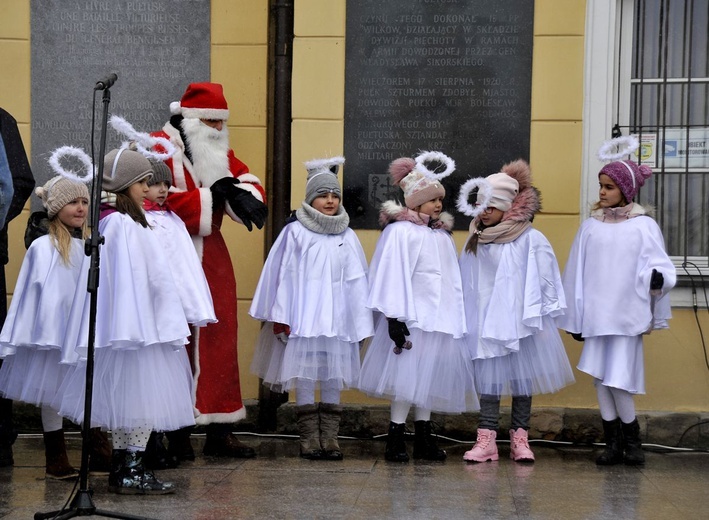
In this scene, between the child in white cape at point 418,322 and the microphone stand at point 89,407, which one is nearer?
the microphone stand at point 89,407

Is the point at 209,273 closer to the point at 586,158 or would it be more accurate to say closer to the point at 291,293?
the point at 291,293

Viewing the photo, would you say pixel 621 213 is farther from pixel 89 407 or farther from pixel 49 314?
pixel 89 407

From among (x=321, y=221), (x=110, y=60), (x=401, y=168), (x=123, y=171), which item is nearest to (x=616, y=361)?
(x=401, y=168)

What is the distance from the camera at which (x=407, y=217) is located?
729cm

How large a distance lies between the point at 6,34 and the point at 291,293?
2.93 metres

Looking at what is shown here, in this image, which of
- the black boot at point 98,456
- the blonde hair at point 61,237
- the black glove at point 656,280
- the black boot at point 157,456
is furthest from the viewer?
the black glove at point 656,280

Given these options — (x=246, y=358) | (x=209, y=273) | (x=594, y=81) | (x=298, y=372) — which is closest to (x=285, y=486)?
(x=298, y=372)

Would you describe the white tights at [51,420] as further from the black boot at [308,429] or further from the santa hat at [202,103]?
Answer: the santa hat at [202,103]

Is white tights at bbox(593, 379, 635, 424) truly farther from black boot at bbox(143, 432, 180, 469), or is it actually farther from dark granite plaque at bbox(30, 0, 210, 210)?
dark granite plaque at bbox(30, 0, 210, 210)

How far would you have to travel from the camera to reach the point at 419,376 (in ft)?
23.2

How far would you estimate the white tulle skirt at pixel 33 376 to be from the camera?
636 cm

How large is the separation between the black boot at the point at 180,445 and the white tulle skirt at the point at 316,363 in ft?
1.92

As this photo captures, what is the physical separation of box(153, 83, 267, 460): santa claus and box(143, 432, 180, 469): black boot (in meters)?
0.18

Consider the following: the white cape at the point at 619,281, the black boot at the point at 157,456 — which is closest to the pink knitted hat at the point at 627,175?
the white cape at the point at 619,281
